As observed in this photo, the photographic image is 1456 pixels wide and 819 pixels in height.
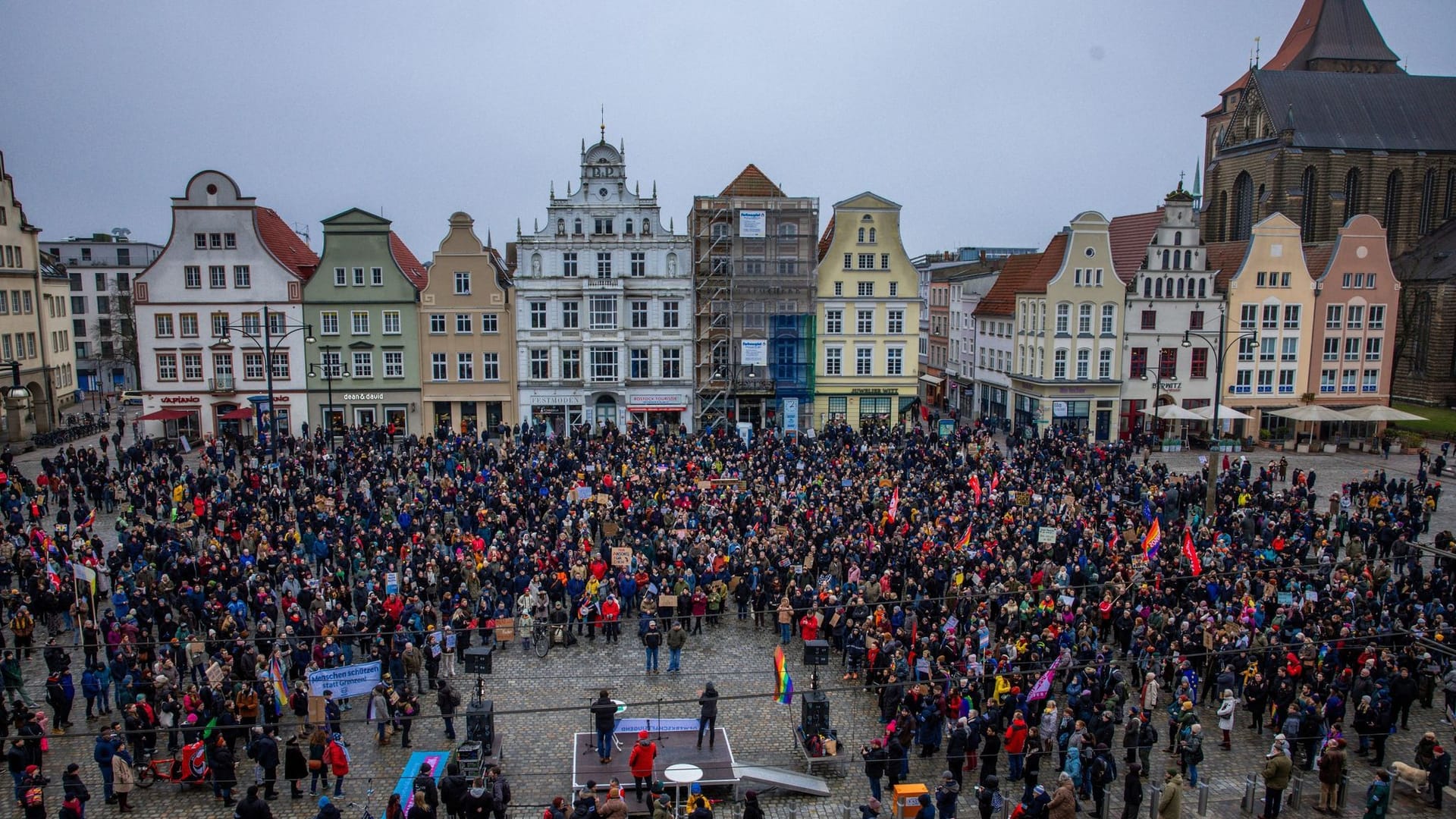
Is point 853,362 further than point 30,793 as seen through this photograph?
Yes

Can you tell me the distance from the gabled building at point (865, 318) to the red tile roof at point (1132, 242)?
38.1ft

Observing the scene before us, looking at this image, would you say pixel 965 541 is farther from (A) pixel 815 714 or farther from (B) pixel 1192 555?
(A) pixel 815 714

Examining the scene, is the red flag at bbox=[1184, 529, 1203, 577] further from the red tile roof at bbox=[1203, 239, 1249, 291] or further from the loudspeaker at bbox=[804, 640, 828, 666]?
the red tile roof at bbox=[1203, 239, 1249, 291]

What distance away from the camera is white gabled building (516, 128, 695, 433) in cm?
5234

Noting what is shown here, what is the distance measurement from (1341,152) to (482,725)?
7077cm

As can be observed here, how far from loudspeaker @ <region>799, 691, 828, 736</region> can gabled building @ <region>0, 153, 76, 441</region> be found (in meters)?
50.5

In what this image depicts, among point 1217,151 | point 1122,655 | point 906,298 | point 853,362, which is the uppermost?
point 1217,151

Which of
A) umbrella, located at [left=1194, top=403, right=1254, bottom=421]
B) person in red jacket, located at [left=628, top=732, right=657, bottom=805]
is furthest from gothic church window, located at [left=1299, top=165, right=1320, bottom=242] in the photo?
person in red jacket, located at [left=628, top=732, right=657, bottom=805]

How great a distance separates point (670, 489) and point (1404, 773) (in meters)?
23.0

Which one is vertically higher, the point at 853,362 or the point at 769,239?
the point at 769,239

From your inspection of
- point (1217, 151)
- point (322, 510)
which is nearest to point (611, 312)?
point (322, 510)

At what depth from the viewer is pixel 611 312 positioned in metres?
53.2

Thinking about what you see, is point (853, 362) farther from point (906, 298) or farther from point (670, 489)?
point (670, 489)

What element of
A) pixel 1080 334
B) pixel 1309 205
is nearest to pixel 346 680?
pixel 1080 334
